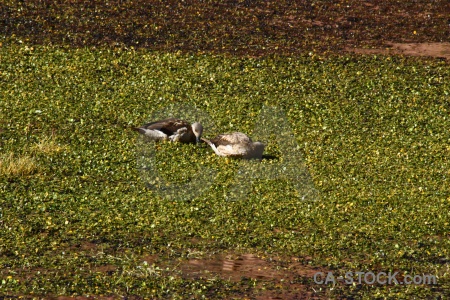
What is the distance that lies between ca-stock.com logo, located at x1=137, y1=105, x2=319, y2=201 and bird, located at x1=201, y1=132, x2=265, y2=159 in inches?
6.1

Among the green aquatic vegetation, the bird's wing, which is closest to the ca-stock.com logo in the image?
the green aquatic vegetation

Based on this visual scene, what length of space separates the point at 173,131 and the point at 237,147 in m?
1.70

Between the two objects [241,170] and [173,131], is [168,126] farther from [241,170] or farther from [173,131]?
[241,170]

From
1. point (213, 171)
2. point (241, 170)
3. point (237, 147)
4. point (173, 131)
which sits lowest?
point (213, 171)

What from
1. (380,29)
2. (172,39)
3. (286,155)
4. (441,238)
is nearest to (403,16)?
(380,29)

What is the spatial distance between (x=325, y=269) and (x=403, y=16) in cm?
1702

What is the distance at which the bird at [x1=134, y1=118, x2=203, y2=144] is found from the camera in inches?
647

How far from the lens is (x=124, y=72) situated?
21.1m

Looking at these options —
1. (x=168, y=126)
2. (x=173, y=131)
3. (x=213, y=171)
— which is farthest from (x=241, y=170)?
(x=168, y=126)

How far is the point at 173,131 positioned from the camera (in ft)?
54.1

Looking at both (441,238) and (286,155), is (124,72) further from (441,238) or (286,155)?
(441,238)

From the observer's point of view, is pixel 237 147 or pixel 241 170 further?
pixel 237 147

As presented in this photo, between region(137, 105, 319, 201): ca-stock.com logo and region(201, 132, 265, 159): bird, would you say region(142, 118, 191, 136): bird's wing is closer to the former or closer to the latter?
region(137, 105, 319, 201): ca-stock.com logo

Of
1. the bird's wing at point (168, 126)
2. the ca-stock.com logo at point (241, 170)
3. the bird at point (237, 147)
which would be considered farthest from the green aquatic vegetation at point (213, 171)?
the bird's wing at point (168, 126)
